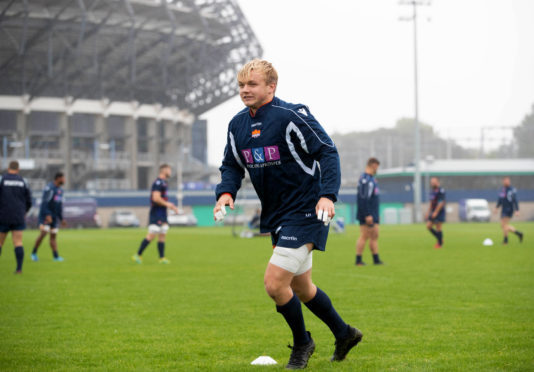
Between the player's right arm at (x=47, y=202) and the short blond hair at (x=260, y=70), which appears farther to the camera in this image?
→ the player's right arm at (x=47, y=202)

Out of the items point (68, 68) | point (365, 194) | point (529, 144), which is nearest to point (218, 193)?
point (365, 194)

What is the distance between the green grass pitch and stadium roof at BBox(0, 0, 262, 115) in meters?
53.3

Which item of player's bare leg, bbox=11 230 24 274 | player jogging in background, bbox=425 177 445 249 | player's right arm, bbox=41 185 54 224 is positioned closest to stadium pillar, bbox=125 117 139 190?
player jogging in background, bbox=425 177 445 249

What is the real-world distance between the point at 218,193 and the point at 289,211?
577 millimetres

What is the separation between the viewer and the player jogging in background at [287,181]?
4930 millimetres

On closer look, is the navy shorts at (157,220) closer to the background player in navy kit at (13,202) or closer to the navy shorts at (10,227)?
the background player in navy kit at (13,202)

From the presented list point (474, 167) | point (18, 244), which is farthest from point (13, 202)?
point (474, 167)

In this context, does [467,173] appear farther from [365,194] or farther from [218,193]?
[218,193]

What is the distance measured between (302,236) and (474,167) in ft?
250

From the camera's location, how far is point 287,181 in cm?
508

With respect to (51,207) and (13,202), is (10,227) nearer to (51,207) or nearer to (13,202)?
(13,202)

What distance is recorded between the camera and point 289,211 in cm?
506

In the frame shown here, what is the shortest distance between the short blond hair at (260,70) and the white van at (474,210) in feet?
208

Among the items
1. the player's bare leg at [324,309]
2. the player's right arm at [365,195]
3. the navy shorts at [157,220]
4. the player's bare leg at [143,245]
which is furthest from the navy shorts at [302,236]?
the player's bare leg at [143,245]
